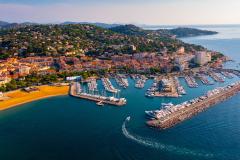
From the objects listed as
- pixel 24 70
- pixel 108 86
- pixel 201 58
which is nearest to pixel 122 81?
pixel 108 86

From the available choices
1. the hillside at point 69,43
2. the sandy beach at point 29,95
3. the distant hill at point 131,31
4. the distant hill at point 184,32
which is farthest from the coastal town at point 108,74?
the distant hill at point 184,32

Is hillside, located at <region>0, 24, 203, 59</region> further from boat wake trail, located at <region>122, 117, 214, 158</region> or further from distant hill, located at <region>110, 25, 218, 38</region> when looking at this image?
boat wake trail, located at <region>122, 117, 214, 158</region>

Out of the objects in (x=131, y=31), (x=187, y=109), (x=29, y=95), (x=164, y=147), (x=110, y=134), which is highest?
(x=131, y=31)

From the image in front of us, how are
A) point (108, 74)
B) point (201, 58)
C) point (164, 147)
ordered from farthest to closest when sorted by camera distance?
1. point (201, 58)
2. point (108, 74)
3. point (164, 147)

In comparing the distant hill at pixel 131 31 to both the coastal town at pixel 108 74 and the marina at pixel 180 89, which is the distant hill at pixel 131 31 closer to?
the coastal town at pixel 108 74

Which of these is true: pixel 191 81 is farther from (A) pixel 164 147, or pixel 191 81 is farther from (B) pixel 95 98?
(A) pixel 164 147

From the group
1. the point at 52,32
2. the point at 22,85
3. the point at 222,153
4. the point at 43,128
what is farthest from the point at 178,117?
the point at 52,32

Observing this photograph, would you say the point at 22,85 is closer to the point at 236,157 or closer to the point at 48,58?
the point at 48,58
